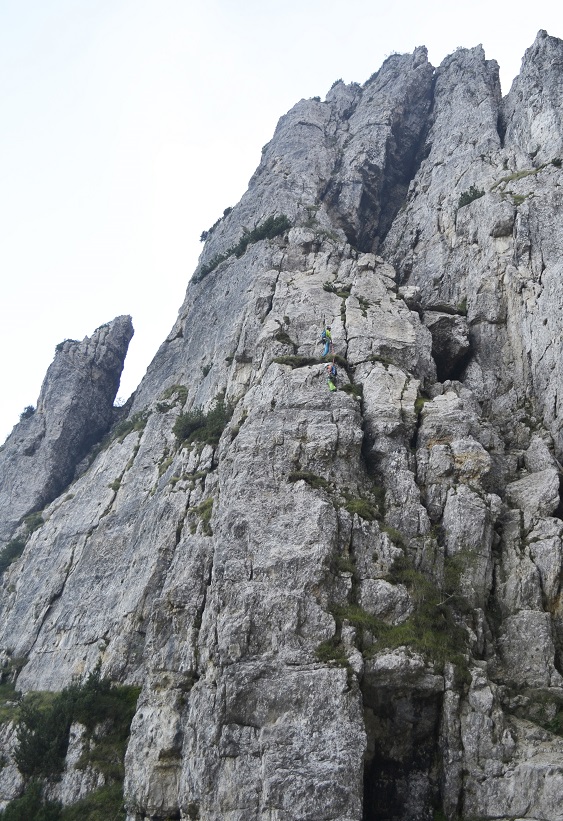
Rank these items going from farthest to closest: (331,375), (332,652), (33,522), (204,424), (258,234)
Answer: (258,234)
(33,522)
(204,424)
(331,375)
(332,652)

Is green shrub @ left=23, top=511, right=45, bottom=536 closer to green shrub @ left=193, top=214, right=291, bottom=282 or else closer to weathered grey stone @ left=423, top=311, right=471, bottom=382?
green shrub @ left=193, top=214, right=291, bottom=282

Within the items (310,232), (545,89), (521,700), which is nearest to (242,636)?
(521,700)

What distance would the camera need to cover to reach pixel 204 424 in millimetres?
46000

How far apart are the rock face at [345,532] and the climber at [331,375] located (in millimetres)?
311

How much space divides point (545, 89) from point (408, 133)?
21861 millimetres

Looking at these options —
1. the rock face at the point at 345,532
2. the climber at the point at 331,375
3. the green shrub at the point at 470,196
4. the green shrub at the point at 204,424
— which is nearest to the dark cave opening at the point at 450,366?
the rock face at the point at 345,532

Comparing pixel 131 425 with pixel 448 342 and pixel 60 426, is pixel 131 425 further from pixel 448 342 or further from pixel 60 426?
pixel 448 342

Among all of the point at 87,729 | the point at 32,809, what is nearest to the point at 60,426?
the point at 87,729

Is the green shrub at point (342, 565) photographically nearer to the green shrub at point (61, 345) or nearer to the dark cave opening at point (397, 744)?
the dark cave opening at point (397, 744)

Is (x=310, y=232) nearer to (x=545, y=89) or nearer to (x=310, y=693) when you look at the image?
(x=545, y=89)

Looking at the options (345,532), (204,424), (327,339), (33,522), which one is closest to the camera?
(345,532)

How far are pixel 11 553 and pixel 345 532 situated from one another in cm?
4056

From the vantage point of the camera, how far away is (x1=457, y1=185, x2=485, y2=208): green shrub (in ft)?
182

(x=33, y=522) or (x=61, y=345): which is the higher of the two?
(x=61, y=345)
